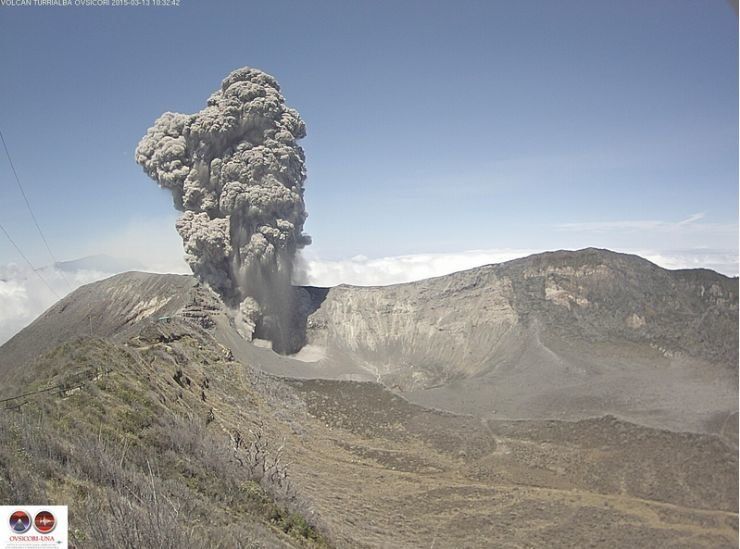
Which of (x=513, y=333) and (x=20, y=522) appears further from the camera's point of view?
(x=513, y=333)

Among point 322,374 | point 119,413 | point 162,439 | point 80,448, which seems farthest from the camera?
point 322,374

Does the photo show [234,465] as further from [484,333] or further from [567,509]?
[484,333]

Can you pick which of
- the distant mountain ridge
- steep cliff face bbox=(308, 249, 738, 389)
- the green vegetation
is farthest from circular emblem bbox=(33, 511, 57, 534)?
steep cliff face bbox=(308, 249, 738, 389)

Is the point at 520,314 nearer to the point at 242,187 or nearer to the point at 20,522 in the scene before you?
the point at 242,187

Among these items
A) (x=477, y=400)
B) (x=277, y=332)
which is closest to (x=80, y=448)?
(x=477, y=400)

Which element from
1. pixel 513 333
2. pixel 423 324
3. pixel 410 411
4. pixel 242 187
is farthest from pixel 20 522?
pixel 423 324

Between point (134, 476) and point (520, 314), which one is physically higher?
point (520, 314)

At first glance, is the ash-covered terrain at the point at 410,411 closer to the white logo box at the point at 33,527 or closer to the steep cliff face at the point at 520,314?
the steep cliff face at the point at 520,314
